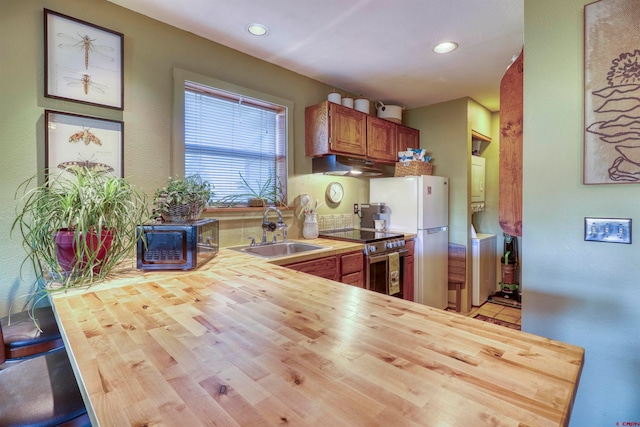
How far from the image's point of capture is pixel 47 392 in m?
0.99

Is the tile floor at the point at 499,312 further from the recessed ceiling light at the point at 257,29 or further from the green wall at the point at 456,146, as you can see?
the recessed ceiling light at the point at 257,29

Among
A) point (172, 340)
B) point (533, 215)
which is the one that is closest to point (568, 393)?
point (172, 340)

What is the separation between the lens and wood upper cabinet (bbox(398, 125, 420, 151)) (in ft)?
12.1

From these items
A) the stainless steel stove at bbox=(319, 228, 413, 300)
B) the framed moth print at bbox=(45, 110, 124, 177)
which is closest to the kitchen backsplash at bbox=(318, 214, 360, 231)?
the stainless steel stove at bbox=(319, 228, 413, 300)

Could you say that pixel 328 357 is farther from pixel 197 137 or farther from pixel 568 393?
pixel 197 137

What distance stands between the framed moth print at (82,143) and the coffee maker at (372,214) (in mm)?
2492

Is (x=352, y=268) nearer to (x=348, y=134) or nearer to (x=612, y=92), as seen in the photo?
(x=348, y=134)

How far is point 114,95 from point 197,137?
584 millimetres

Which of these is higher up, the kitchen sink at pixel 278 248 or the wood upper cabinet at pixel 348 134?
the wood upper cabinet at pixel 348 134

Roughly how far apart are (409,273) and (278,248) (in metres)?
1.42

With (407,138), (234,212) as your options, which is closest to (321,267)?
(234,212)

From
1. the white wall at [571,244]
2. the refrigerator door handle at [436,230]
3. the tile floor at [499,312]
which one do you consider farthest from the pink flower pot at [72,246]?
the tile floor at [499,312]

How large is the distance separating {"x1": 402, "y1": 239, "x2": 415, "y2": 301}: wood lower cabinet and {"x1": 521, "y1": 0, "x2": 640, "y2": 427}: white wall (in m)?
1.59

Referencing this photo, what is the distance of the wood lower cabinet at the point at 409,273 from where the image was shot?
10.1ft
